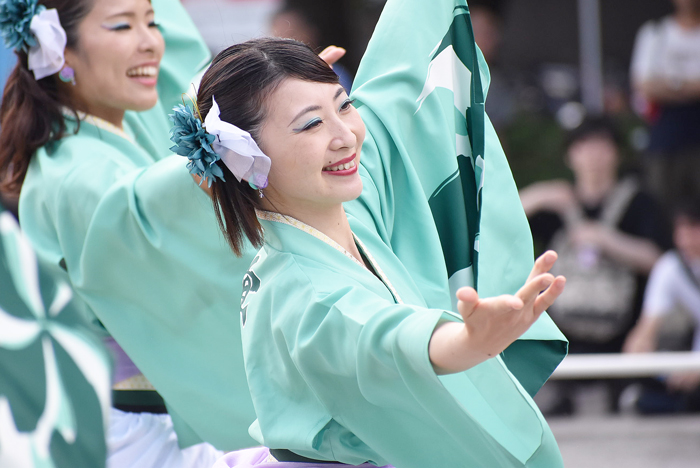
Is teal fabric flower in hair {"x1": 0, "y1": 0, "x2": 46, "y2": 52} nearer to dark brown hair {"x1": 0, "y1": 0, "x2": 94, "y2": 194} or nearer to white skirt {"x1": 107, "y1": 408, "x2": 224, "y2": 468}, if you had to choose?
dark brown hair {"x1": 0, "y1": 0, "x2": 94, "y2": 194}

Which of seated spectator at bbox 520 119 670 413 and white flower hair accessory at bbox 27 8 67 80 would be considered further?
seated spectator at bbox 520 119 670 413

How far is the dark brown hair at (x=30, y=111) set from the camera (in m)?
2.16

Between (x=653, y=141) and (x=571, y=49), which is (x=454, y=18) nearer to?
(x=653, y=141)

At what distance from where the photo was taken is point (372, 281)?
1358 mm

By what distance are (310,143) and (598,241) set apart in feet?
8.28

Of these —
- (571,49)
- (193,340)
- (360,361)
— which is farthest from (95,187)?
(571,49)

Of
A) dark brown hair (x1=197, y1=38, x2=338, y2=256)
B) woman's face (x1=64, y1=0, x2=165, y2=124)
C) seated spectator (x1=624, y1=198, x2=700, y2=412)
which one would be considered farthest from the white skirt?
seated spectator (x1=624, y1=198, x2=700, y2=412)

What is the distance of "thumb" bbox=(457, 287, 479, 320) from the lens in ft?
3.32

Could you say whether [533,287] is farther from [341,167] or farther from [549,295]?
[341,167]

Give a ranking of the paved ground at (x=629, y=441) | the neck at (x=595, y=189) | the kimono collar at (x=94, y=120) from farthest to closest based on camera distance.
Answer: the neck at (x=595, y=189)
the paved ground at (x=629, y=441)
the kimono collar at (x=94, y=120)

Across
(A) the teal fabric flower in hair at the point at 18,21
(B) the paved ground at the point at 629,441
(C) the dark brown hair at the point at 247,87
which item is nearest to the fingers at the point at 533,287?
(C) the dark brown hair at the point at 247,87

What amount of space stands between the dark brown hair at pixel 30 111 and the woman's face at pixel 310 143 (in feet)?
3.28

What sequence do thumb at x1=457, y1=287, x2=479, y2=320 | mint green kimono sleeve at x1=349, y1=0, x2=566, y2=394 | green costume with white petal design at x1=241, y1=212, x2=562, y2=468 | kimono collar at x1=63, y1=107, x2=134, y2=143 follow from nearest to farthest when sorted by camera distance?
thumb at x1=457, y1=287, x2=479, y2=320
green costume with white petal design at x1=241, y1=212, x2=562, y2=468
mint green kimono sleeve at x1=349, y1=0, x2=566, y2=394
kimono collar at x1=63, y1=107, x2=134, y2=143

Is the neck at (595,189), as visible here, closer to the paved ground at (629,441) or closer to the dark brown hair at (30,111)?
the paved ground at (629,441)
